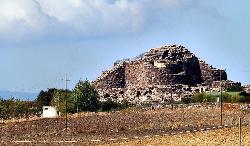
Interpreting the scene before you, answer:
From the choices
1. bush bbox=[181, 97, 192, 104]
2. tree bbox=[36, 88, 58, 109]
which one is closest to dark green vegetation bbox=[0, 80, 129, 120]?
bush bbox=[181, 97, 192, 104]

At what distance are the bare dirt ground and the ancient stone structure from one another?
6498 cm

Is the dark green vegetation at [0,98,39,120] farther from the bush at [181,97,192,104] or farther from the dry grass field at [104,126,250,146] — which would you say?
the dry grass field at [104,126,250,146]

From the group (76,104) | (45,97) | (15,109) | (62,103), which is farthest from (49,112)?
(45,97)

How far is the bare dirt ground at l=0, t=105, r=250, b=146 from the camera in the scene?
228 ft

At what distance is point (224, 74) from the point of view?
598ft

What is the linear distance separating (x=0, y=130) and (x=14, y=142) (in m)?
23.2

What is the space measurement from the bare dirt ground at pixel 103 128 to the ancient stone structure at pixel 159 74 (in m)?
65.0

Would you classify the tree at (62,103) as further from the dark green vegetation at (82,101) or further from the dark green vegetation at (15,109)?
the dark green vegetation at (15,109)

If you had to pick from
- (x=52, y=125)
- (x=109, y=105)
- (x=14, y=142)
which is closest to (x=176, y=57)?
(x=109, y=105)

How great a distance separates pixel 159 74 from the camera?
182500mm

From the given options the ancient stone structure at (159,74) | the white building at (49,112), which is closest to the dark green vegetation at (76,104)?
the white building at (49,112)

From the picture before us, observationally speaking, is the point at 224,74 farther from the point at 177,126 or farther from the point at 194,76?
the point at 177,126

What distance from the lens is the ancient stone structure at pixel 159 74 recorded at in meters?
176

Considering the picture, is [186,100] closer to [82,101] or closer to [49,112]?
[82,101]
